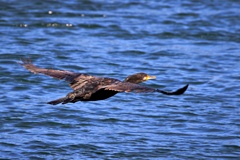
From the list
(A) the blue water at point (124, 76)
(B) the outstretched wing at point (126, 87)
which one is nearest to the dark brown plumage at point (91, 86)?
(B) the outstretched wing at point (126, 87)

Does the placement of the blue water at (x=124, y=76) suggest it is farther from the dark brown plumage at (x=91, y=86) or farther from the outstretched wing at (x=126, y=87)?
the outstretched wing at (x=126, y=87)

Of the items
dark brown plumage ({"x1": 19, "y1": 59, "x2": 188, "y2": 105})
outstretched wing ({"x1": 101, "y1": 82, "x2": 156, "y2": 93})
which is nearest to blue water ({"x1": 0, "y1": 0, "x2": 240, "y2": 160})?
dark brown plumage ({"x1": 19, "y1": 59, "x2": 188, "y2": 105})

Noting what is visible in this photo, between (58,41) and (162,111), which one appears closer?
(162,111)

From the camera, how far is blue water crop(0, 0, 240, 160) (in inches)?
382

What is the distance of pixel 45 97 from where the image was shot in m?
11.9

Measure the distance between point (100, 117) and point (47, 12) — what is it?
8270 millimetres

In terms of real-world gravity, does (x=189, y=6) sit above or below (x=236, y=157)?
above

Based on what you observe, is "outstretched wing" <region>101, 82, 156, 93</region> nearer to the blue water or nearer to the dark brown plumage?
the dark brown plumage

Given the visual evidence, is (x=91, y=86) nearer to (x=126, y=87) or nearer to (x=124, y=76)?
(x=126, y=87)

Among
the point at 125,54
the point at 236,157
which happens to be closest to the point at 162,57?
the point at 125,54

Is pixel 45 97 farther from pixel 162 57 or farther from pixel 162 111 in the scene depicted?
pixel 162 57

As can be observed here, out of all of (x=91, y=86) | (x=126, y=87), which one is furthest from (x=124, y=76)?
(x=126, y=87)

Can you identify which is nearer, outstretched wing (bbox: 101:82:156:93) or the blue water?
outstretched wing (bbox: 101:82:156:93)

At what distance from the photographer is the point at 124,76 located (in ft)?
44.6
